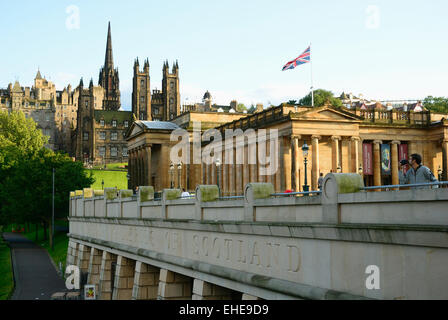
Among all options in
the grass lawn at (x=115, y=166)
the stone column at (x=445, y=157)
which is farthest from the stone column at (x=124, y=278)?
the grass lawn at (x=115, y=166)

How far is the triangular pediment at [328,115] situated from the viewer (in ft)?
179

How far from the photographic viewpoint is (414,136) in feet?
202

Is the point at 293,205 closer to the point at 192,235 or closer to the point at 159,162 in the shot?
the point at 192,235

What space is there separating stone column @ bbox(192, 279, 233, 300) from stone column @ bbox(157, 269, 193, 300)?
14.3ft

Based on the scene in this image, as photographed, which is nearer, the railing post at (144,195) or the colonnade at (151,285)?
the colonnade at (151,285)

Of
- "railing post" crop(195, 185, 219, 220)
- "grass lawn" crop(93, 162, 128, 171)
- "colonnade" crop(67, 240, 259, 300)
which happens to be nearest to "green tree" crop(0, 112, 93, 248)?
"colonnade" crop(67, 240, 259, 300)

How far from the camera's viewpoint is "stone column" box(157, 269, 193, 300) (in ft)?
88.9

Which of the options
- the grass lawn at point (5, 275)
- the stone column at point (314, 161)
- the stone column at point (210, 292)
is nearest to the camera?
the stone column at point (210, 292)

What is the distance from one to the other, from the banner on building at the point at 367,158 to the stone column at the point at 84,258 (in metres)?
28.7

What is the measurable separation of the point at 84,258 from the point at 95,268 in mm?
5837

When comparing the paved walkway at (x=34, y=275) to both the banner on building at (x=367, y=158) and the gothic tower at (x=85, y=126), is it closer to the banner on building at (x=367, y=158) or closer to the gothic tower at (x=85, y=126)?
the banner on building at (x=367, y=158)

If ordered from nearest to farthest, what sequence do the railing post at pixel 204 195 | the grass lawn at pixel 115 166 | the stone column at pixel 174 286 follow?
the railing post at pixel 204 195 → the stone column at pixel 174 286 → the grass lawn at pixel 115 166

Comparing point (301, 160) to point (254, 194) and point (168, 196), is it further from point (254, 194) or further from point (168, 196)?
point (254, 194)

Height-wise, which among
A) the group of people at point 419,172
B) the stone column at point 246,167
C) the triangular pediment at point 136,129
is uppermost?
the triangular pediment at point 136,129
